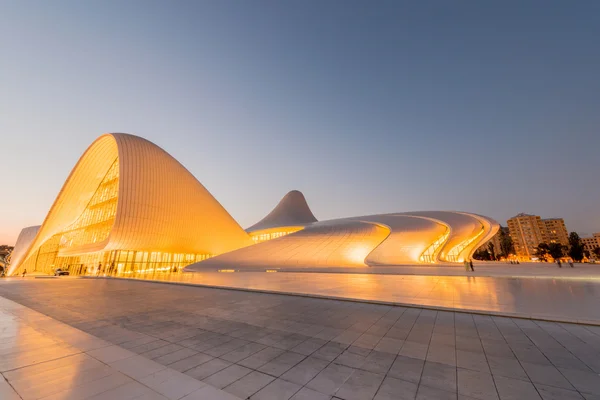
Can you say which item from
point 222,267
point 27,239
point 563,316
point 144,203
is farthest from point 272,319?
point 27,239

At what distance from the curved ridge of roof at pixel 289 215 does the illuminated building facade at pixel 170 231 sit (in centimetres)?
698

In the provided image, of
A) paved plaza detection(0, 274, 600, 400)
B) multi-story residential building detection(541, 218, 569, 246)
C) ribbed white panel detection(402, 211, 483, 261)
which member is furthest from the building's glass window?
multi-story residential building detection(541, 218, 569, 246)

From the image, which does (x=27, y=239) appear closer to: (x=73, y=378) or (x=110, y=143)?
(x=110, y=143)

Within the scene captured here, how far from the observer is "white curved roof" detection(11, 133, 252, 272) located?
26969mm

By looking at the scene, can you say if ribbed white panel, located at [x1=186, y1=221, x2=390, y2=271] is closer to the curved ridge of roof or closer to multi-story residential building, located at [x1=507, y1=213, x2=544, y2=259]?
the curved ridge of roof

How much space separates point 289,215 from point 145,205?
78.1ft

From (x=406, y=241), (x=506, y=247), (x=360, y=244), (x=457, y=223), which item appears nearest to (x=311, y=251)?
(x=360, y=244)

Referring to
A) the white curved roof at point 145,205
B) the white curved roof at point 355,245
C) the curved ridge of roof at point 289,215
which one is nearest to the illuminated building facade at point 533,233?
the curved ridge of roof at point 289,215

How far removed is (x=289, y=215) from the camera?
4553cm

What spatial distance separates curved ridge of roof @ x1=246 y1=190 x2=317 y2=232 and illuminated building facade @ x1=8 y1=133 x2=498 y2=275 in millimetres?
6983

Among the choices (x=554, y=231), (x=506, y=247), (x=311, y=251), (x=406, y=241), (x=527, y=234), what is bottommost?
(x=506, y=247)

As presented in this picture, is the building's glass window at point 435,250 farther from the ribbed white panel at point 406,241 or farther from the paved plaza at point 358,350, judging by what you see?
the paved plaza at point 358,350

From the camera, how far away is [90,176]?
33.9 meters

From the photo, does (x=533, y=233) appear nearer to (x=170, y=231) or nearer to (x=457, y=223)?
(x=457, y=223)
